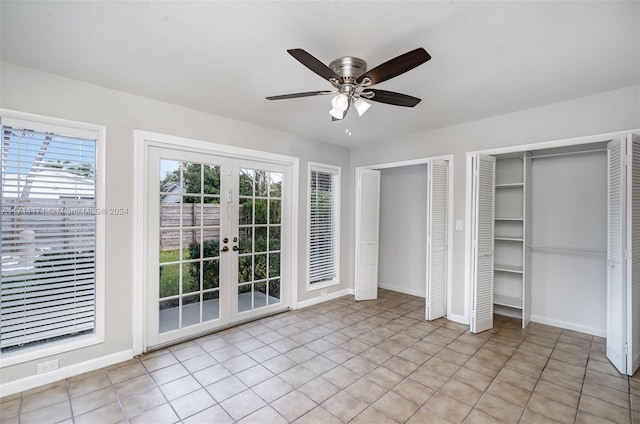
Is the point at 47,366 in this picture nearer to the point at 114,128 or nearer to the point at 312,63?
the point at 114,128

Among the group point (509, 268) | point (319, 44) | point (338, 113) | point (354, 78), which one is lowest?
point (509, 268)

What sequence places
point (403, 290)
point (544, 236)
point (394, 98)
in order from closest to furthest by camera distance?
point (394, 98), point (544, 236), point (403, 290)

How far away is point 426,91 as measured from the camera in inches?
109

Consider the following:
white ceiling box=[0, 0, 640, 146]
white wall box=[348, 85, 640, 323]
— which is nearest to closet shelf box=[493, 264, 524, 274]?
white wall box=[348, 85, 640, 323]

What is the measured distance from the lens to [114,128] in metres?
2.80

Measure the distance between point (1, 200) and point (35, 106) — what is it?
81 cm

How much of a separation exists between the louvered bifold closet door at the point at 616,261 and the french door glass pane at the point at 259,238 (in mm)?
3691

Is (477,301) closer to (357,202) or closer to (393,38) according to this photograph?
(357,202)

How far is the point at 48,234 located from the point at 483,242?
4.55 metres

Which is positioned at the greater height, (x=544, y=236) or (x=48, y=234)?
(x=48, y=234)

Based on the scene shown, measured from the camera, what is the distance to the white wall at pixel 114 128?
2.38 metres

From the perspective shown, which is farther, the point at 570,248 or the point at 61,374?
the point at 570,248

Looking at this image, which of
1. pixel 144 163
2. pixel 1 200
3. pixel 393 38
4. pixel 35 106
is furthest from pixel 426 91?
pixel 1 200

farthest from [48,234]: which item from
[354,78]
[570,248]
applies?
[570,248]
